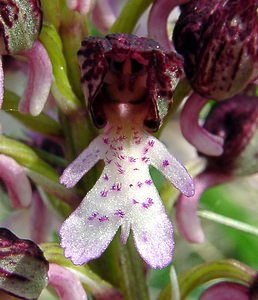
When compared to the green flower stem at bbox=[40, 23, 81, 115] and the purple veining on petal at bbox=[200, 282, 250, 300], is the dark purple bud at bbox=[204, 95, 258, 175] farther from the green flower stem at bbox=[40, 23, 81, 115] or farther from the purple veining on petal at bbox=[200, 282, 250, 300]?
the green flower stem at bbox=[40, 23, 81, 115]

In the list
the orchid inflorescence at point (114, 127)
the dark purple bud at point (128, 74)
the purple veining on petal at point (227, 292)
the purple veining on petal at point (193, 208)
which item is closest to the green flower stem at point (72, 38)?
the orchid inflorescence at point (114, 127)

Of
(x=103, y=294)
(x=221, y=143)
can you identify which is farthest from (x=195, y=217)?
(x=103, y=294)

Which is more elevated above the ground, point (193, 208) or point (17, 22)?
point (17, 22)

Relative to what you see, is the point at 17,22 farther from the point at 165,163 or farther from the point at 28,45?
the point at 165,163

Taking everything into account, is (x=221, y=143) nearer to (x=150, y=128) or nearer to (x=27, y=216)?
(x=150, y=128)

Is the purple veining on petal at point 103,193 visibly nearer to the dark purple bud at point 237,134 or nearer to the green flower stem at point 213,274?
the green flower stem at point 213,274

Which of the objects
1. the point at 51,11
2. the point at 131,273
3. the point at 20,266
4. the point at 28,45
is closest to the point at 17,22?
the point at 28,45

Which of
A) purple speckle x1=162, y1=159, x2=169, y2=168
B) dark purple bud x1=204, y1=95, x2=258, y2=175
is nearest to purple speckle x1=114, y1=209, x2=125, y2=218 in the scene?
purple speckle x1=162, y1=159, x2=169, y2=168
